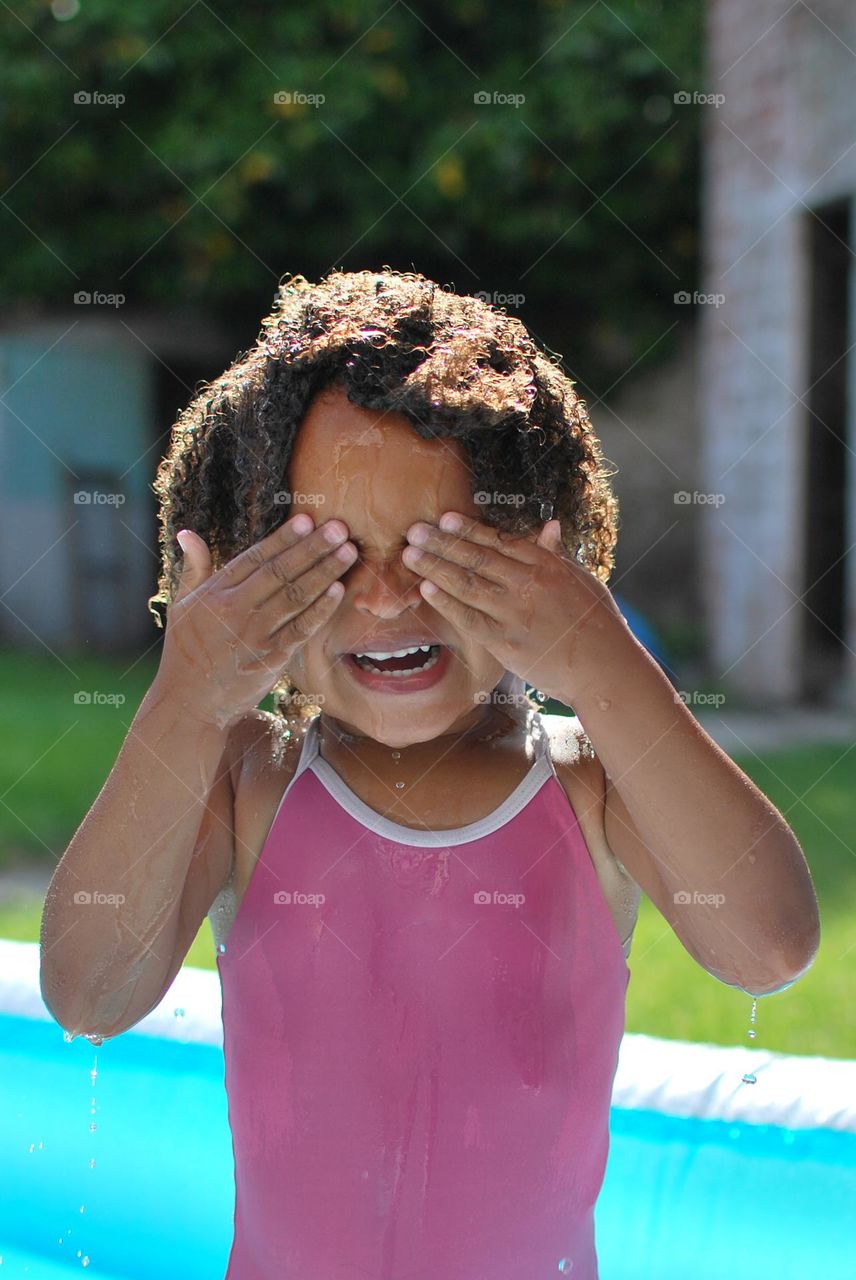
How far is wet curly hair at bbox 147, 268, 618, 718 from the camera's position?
166cm

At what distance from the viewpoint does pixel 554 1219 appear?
184 cm

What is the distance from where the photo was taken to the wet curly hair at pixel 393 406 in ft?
5.45

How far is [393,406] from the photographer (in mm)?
1631

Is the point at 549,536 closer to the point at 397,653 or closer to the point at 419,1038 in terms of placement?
the point at 397,653

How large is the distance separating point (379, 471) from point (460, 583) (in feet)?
0.56

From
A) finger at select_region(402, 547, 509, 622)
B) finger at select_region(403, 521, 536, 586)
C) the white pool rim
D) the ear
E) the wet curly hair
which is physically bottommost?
the white pool rim

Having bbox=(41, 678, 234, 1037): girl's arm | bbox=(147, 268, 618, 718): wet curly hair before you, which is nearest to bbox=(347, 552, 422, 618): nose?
bbox=(147, 268, 618, 718): wet curly hair

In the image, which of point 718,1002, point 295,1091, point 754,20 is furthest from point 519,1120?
point 754,20

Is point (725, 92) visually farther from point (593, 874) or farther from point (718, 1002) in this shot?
point (593, 874)

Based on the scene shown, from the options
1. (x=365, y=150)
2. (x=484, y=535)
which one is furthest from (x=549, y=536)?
(x=365, y=150)

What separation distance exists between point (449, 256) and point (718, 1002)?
8303 mm

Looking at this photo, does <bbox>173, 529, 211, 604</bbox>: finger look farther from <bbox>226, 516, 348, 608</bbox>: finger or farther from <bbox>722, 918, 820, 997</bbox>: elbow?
<bbox>722, 918, 820, 997</bbox>: elbow

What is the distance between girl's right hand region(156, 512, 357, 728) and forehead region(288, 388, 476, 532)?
0.04 meters

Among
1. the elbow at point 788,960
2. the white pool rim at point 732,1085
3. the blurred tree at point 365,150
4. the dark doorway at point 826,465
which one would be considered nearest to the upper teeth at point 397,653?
the elbow at point 788,960
